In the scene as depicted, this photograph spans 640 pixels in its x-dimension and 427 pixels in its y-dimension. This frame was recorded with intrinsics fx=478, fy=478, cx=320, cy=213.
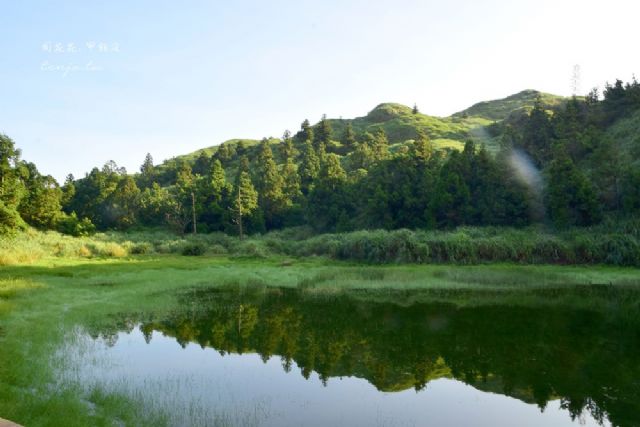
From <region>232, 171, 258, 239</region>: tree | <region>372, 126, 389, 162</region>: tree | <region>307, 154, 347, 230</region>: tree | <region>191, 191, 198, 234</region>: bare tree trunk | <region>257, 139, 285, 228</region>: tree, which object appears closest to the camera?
<region>307, 154, 347, 230</region>: tree

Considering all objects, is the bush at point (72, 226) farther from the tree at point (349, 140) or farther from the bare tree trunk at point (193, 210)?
the tree at point (349, 140)

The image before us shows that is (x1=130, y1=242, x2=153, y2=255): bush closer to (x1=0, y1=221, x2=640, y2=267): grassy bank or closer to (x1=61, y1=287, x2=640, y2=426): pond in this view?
(x1=0, y1=221, x2=640, y2=267): grassy bank

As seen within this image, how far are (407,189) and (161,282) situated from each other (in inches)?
1518

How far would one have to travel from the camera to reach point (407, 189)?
215ft

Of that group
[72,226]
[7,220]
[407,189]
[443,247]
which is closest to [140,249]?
[7,220]

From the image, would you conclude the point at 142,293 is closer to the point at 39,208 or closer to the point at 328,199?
the point at 328,199

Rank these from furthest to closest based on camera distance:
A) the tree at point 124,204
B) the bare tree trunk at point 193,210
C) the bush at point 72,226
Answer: the tree at point 124,204 → the bare tree trunk at point 193,210 → the bush at point 72,226

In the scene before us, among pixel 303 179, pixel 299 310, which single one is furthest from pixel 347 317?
pixel 303 179

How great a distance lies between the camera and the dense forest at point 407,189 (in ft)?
175

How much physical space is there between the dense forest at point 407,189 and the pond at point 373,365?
3056 cm

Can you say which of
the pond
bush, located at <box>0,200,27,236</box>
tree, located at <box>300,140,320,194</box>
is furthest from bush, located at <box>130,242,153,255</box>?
tree, located at <box>300,140,320,194</box>

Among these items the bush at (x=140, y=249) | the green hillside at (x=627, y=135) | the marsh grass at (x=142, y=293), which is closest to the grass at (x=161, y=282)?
the marsh grass at (x=142, y=293)

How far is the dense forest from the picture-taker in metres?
53.4

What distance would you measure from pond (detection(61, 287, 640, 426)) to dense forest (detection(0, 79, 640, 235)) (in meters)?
30.6
